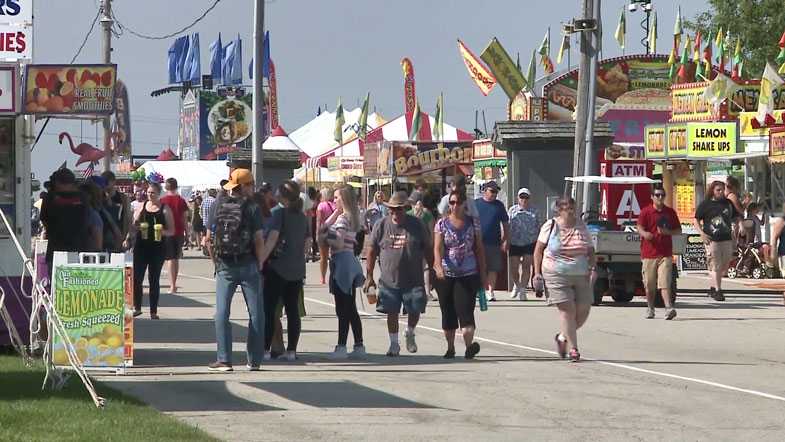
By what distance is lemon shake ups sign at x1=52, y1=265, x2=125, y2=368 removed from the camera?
12.6m

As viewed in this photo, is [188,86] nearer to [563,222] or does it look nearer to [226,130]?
[226,130]

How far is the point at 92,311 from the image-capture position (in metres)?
12.7

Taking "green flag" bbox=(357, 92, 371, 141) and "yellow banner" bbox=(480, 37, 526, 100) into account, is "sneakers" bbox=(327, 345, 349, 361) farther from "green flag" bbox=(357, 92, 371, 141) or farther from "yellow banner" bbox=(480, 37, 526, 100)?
"green flag" bbox=(357, 92, 371, 141)

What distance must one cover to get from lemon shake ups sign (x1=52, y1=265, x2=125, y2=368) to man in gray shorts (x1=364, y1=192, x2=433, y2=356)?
10.8 feet

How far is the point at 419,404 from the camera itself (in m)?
11.6

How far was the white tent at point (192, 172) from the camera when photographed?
64.5m

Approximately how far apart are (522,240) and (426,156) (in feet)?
104

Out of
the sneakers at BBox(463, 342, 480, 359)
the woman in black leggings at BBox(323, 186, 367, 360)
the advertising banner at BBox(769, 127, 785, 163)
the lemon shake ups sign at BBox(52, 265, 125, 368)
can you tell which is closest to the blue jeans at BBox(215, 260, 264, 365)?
the lemon shake ups sign at BBox(52, 265, 125, 368)

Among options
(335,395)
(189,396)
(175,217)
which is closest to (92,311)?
(189,396)

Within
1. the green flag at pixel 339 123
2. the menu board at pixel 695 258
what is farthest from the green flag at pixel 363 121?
the menu board at pixel 695 258

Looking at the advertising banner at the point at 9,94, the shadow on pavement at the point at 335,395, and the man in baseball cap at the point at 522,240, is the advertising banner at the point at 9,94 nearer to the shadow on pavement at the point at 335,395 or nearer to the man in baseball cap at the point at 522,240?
the shadow on pavement at the point at 335,395

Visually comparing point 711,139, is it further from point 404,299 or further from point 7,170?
point 7,170

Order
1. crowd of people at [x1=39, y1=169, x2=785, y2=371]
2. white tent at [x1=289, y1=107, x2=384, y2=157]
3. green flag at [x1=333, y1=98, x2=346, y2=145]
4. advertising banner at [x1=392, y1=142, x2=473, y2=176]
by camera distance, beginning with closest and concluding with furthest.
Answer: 1. crowd of people at [x1=39, y1=169, x2=785, y2=371]
2. advertising banner at [x1=392, y1=142, x2=473, y2=176]
3. green flag at [x1=333, y1=98, x2=346, y2=145]
4. white tent at [x1=289, y1=107, x2=384, y2=157]

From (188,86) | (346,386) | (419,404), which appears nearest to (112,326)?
(346,386)
